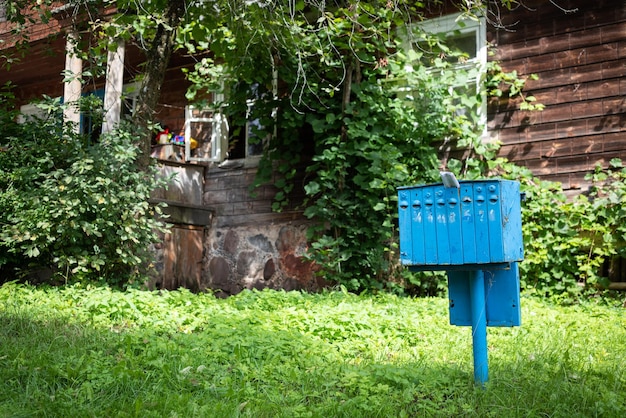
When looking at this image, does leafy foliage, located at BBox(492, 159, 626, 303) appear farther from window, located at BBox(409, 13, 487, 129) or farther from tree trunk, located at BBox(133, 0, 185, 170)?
tree trunk, located at BBox(133, 0, 185, 170)

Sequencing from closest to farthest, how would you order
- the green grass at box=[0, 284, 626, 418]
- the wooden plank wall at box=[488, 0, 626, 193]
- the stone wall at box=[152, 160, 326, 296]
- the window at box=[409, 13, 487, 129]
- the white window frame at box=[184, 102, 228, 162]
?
A: the green grass at box=[0, 284, 626, 418]
the wooden plank wall at box=[488, 0, 626, 193]
the window at box=[409, 13, 487, 129]
the stone wall at box=[152, 160, 326, 296]
the white window frame at box=[184, 102, 228, 162]

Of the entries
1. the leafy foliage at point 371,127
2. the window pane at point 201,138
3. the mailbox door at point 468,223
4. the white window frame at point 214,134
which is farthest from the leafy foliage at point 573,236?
the window pane at point 201,138

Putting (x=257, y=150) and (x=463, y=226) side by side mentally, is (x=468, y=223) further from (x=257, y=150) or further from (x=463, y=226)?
(x=257, y=150)

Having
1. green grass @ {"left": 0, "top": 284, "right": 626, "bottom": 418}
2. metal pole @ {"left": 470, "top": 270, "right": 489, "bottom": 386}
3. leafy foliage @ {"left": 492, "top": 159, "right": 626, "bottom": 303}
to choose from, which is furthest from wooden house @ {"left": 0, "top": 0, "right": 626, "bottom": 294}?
metal pole @ {"left": 470, "top": 270, "right": 489, "bottom": 386}

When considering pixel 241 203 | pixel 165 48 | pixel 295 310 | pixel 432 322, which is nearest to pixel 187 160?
pixel 241 203

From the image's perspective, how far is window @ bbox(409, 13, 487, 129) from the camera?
27.2ft

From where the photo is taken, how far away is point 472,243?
3.45 metres

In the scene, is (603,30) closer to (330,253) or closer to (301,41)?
(301,41)

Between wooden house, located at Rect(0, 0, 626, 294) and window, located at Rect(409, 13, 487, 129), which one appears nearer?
wooden house, located at Rect(0, 0, 626, 294)

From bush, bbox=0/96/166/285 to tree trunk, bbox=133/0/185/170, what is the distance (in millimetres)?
275

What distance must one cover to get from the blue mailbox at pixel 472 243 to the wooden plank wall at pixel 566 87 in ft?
14.9

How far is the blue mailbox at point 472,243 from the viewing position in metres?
3.43

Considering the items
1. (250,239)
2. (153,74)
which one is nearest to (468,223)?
(153,74)

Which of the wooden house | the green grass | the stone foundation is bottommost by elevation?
the green grass
